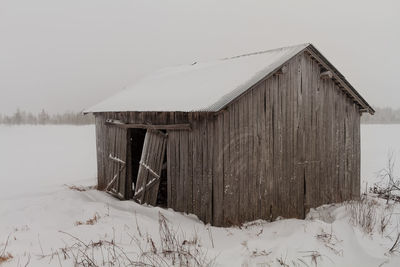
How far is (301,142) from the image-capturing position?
984cm

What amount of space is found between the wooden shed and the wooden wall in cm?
3

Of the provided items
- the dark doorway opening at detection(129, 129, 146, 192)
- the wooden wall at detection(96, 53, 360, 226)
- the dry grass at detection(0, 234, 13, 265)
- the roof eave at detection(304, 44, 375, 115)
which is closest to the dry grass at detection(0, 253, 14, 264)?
the dry grass at detection(0, 234, 13, 265)

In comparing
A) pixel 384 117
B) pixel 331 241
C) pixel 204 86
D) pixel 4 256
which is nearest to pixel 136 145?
pixel 204 86

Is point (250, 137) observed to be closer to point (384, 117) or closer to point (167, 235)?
point (167, 235)

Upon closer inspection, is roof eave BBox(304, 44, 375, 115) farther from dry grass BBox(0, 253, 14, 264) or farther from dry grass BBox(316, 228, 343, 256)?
dry grass BBox(0, 253, 14, 264)

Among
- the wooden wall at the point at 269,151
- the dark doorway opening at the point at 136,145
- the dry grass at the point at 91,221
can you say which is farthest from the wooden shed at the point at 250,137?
the dry grass at the point at 91,221

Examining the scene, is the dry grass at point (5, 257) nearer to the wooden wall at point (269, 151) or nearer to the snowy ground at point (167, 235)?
the snowy ground at point (167, 235)

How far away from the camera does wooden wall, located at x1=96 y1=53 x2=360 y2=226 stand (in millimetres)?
8367

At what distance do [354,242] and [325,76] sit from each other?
224 inches

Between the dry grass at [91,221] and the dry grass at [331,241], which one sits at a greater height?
the dry grass at [331,241]

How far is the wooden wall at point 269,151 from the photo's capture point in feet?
27.5

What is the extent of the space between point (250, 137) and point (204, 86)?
2.14 m

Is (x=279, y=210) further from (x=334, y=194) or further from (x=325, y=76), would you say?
(x=325, y=76)

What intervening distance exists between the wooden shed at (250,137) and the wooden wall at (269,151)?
0.03 meters
